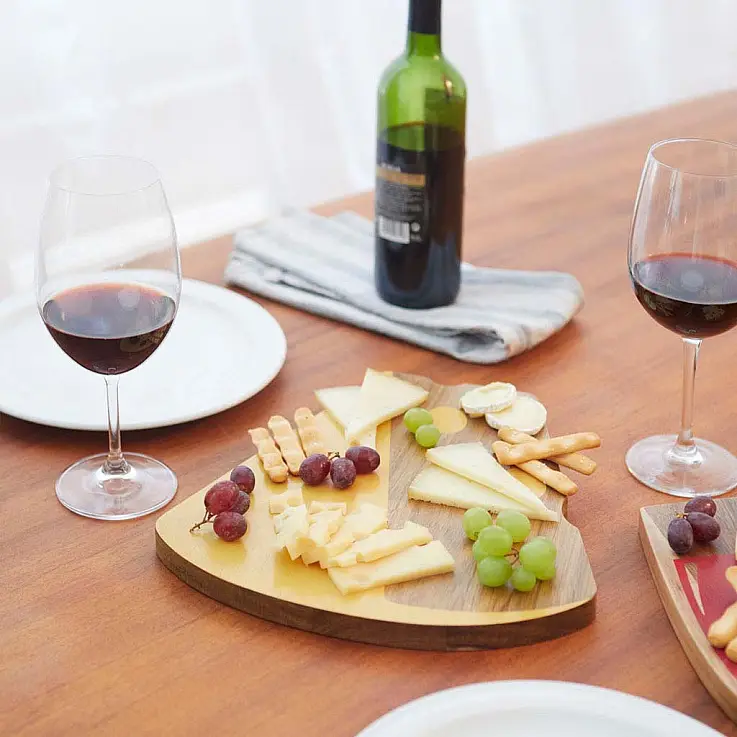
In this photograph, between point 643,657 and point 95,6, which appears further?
point 95,6

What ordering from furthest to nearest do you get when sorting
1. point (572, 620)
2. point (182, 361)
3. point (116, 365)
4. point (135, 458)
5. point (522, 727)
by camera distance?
1. point (182, 361)
2. point (135, 458)
3. point (116, 365)
4. point (572, 620)
5. point (522, 727)

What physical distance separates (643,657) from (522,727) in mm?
142

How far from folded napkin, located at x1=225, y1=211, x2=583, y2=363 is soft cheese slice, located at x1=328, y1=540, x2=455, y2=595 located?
436 millimetres

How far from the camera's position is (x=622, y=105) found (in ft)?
13.0

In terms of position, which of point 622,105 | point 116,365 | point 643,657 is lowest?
point 622,105

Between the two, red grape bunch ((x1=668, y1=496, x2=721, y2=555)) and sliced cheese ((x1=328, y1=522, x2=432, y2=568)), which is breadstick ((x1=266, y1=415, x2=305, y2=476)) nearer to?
sliced cheese ((x1=328, y1=522, x2=432, y2=568))

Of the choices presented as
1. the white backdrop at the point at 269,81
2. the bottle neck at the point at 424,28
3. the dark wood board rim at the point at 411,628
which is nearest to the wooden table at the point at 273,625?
the dark wood board rim at the point at 411,628

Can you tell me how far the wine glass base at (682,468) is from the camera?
107cm

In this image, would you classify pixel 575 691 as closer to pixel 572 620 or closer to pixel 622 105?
pixel 572 620

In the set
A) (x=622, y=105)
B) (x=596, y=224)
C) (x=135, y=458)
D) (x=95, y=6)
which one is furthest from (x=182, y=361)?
(x=622, y=105)

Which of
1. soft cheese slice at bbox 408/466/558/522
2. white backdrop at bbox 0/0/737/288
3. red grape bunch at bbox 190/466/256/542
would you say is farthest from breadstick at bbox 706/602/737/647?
white backdrop at bbox 0/0/737/288

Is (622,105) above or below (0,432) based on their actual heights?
below

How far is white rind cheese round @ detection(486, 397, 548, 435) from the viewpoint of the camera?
113cm

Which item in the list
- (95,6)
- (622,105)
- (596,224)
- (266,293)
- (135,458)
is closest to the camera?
(135,458)
